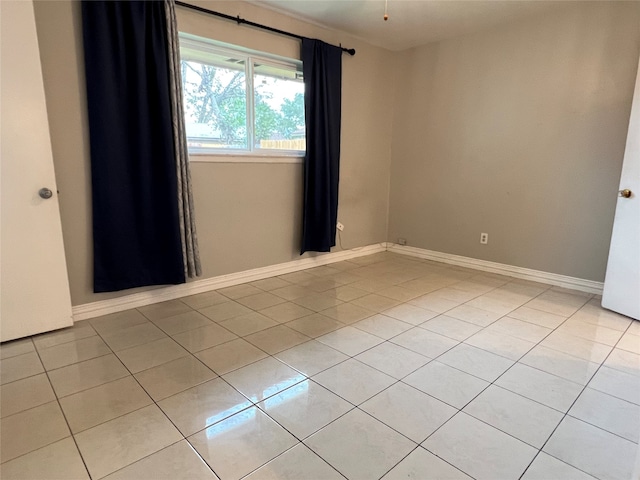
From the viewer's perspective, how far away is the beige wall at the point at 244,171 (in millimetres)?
2332

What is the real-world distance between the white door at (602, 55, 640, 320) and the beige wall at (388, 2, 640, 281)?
44 centimetres

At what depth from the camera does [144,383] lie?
6.09ft

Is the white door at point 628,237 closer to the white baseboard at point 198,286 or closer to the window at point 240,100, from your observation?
the white baseboard at point 198,286

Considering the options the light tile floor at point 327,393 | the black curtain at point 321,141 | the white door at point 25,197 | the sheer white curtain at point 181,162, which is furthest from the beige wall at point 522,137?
the white door at point 25,197

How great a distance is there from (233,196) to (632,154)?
303 cm

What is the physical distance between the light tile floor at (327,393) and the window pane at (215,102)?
1378 millimetres

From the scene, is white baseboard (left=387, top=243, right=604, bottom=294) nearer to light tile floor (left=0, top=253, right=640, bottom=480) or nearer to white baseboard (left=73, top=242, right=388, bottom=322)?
light tile floor (left=0, top=253, right=640, bottom=480)

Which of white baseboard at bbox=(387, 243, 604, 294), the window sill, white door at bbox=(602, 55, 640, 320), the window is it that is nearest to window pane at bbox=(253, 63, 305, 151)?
the window

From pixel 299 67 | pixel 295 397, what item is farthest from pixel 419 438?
pixel 299 67

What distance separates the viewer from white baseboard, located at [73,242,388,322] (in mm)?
2646

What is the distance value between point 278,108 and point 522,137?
2335 millimetres

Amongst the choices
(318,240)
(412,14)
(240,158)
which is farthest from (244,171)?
(412,14)

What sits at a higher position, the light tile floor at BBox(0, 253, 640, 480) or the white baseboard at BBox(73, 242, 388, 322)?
the white baseboard at BBox(73, 242, 388, 322)

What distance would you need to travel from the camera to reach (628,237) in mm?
2656
